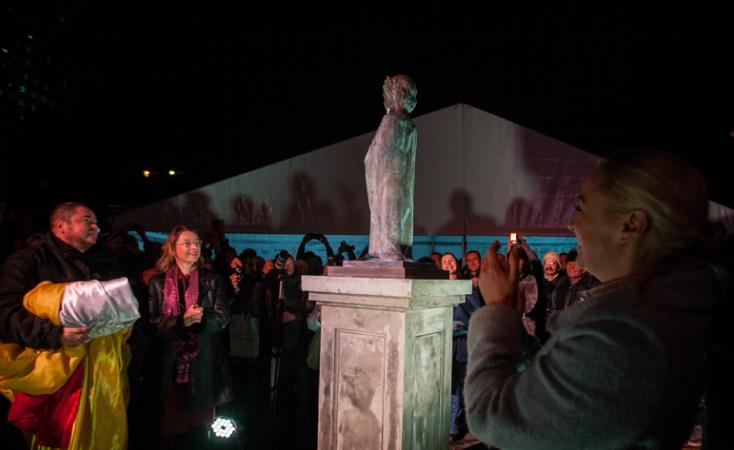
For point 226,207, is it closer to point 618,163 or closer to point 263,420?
point 263,420

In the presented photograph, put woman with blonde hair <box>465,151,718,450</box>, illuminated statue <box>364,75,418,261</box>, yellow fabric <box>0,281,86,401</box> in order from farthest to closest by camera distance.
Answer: illuminated statue <box>364,75,418,261</box> → yellow fabric <box>0,281,86,401</box> → woman with blonde hair <box>465,151,718,450</box>

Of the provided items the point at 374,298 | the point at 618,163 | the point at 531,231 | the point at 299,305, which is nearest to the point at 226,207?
the point at 299,305

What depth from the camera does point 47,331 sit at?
102 inches

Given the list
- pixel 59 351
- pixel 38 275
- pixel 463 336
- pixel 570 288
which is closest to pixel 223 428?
pixel 59 351

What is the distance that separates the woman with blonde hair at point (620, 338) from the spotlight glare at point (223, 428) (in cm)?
384

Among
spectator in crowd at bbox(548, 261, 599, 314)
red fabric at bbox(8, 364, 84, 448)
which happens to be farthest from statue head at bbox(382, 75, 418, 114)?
red fabric at bbox(8, 364, 84, 448)

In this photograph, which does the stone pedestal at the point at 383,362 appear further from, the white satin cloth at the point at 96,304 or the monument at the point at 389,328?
the white satin cloth at the point at 96,304

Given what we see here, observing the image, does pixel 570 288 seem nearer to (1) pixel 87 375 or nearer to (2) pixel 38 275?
(1) pixel 87 375

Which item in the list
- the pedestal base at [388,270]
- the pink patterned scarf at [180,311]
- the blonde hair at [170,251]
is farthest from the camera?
the blonde hair at [170,251]

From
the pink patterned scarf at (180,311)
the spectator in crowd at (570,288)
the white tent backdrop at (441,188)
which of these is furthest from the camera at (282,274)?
the spectator in crowd at (570,288)

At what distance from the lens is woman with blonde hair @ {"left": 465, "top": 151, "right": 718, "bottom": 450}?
898 millimetres

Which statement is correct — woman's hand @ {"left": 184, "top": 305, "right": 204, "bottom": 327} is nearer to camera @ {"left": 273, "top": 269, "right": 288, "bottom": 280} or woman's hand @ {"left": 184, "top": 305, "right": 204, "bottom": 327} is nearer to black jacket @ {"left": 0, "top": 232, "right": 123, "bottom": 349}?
black jacket @ {"left": 0, "top": 232, "right": 123, "bottom": 349}

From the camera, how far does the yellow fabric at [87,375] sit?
2.61 meters

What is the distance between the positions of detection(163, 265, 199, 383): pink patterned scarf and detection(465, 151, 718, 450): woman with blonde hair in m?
3.31
